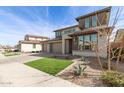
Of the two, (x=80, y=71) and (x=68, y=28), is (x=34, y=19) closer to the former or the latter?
(x=80, y=71)

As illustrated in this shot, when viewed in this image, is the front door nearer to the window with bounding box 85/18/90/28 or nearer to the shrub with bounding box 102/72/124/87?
the window with bounding box 85/18/90/28

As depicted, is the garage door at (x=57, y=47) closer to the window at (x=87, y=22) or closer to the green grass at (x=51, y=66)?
the window at (x=87, y=22)

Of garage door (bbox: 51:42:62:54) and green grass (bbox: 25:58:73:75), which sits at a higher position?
garage door (bbox: 51:42:62:54)

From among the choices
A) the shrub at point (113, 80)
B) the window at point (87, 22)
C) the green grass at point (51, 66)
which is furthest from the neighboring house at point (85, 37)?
the shrub at point (113, 80)

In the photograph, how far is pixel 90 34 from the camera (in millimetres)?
12734

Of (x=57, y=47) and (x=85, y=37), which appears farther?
(x=57, y=47)

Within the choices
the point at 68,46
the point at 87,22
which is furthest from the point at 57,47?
the point at 87,22

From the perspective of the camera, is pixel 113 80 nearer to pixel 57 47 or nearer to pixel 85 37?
pixel 85 37

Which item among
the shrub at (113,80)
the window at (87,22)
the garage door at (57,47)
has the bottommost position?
the shrub at (113,80)

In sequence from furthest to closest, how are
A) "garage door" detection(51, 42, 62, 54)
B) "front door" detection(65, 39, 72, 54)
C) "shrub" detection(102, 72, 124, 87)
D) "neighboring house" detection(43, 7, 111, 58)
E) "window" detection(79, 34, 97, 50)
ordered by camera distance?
"garage door" detection(51, 42, 62, 54) < "front door" detection(65, 39, 72, 54) < "window" detection(79, 34, 97, 50) < "neighboring house" detection(43, 7, 111, 58) < "shrub" detection(102, 72, 124, 87)

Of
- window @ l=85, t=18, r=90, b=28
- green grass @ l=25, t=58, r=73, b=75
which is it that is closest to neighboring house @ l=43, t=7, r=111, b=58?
window @ l=85, t=18, r=90, b=28
